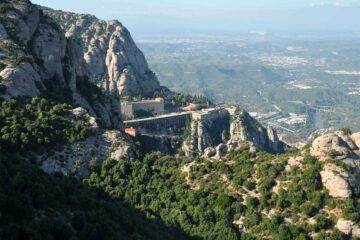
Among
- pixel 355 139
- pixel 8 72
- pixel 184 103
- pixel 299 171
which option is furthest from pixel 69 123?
pixel 184 103

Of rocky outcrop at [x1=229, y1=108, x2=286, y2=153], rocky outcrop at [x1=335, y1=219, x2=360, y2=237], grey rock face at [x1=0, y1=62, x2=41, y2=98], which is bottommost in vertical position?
rocky outcrop at [x1=229, y1=108, x2=286, y2=153]

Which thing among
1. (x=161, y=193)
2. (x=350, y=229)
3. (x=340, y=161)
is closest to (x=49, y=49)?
(x=161, y=193)

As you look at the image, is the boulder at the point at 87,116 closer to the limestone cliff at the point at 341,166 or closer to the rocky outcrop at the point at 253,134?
the limestone cliff at the point at 341,166

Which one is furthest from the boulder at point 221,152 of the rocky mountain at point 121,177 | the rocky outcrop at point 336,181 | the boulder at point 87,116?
the rocky outcrop at point 336,181

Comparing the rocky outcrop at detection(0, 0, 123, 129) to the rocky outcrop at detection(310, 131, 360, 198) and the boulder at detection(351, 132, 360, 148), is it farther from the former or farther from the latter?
the boulder at detection(351, 132, 360, 148)

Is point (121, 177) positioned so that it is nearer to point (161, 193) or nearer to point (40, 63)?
point (161, 193)

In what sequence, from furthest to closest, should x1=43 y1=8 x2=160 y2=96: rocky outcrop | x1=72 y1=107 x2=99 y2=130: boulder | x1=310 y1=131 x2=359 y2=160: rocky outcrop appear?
x1=43 y1=8 x2=160 y2=96: rocky outcrop < x1=72 y1=107 x2=99 y2=130: boulder < x1=310 y1=131 x2=359 y2=160: rocky outcrop

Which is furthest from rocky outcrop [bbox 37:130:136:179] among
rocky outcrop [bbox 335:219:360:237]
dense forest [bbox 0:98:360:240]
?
rocky outcrop [bbox 335:219:360:237]

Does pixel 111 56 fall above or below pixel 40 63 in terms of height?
below
